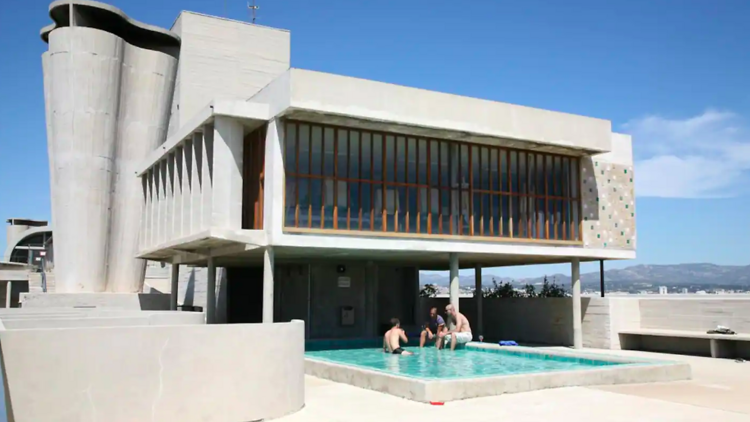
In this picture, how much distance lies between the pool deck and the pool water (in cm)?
149

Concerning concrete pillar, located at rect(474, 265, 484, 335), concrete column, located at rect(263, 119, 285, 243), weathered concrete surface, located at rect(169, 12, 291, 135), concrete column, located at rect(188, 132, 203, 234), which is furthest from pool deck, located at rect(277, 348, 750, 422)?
weathered concrete surface, located at rect(169, 12, 291, 135)

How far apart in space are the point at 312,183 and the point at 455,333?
20.6 ft

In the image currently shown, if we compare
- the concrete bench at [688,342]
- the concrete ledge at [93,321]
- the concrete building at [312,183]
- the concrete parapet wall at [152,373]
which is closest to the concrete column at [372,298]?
the concrete building at [312,183]

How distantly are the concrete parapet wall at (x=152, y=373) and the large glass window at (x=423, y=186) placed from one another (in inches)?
401

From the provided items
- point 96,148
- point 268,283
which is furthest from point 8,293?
point 268,283

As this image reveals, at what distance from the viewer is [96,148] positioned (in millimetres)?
36906

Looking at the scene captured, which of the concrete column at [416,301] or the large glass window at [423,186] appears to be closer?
the large glass window at [423,186]

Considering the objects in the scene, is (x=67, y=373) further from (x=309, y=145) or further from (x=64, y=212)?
(x=64, y=212)

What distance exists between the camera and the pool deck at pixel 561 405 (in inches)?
451

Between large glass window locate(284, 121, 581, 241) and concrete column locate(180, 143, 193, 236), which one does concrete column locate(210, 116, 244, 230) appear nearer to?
large glass window locate(284, 121, 581, 241)

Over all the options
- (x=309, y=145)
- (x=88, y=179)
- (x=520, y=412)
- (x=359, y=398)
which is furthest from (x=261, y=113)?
(x=88, y=179)

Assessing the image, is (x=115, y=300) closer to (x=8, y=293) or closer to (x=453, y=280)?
(x=8, y=293)

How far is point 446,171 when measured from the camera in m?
24.0

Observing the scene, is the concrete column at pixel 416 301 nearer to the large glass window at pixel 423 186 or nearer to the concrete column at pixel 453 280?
the concrete column at pixel 453 280
